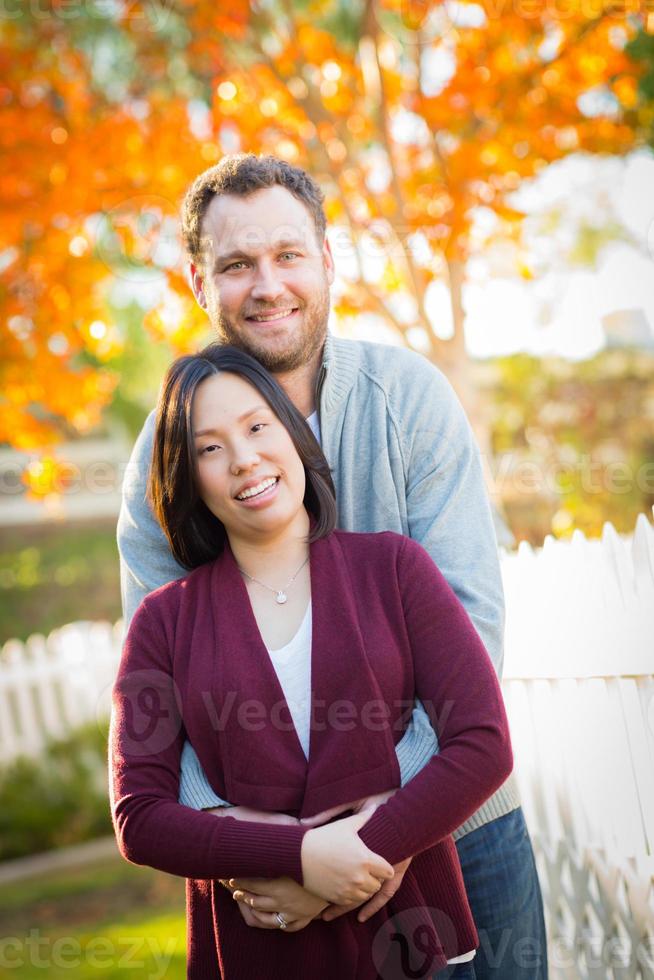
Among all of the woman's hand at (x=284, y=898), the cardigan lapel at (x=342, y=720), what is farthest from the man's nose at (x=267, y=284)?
the woman's hand at (x=284, y=898)

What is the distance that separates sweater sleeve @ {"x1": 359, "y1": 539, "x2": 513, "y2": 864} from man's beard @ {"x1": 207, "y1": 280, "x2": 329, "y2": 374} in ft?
2.02

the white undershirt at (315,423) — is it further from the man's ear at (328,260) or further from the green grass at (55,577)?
the green grass at (55,577)

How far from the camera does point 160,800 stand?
204 centimetres

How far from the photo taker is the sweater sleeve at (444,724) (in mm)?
1945

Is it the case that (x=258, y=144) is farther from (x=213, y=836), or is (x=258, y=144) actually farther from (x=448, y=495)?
(x=213, y=836)

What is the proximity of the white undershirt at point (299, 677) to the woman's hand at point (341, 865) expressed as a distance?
184mm

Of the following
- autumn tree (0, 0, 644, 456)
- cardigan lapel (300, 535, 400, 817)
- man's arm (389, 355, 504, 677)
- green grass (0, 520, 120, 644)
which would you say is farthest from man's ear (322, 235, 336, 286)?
green grass (0, 520, 120, 644)

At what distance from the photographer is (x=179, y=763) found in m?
2.15

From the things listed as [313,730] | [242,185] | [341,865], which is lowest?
[341,865]

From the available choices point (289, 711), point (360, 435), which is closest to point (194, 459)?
point (360, 435)

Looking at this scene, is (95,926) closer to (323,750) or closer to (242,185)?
(323,750)

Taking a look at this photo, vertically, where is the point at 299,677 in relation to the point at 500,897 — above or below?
above

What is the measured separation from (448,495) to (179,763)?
0.83m

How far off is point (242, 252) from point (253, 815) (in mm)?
1307
